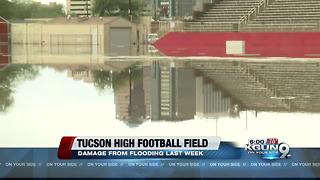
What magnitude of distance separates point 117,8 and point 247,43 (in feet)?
1.98

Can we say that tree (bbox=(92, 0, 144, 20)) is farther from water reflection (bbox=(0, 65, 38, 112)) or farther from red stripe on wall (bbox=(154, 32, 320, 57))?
water reflection (bbox=(0, 65, 38, 112))

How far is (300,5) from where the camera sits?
300 centimetres

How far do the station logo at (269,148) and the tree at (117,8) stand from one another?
30.1 inches

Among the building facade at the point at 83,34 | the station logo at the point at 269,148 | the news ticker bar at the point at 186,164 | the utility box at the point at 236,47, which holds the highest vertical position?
the building facade at the point at 83,34

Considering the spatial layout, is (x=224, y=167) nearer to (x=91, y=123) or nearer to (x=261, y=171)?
(x=261, y=171)

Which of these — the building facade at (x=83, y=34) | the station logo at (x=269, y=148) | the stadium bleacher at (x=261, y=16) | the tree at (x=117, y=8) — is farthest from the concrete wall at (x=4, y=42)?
the station logo at (x=269, y=148)

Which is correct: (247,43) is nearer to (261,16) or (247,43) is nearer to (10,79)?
(261,16)

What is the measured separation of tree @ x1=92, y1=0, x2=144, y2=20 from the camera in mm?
3062

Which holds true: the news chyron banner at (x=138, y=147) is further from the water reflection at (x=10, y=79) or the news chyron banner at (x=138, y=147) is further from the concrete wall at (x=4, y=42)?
the concrete wall at (x=4, y=42)

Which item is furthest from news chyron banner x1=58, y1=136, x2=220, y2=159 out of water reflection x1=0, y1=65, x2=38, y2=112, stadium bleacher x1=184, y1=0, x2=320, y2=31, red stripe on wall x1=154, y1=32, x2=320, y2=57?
stadium bleacher x1=184, y1=0, x2=320, y2=31

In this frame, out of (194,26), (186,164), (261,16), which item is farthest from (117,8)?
(186,164)

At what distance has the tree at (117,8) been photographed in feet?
10.0

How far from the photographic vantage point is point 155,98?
3072 millimetres

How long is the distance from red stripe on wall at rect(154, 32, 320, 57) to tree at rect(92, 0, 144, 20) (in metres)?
0.17
